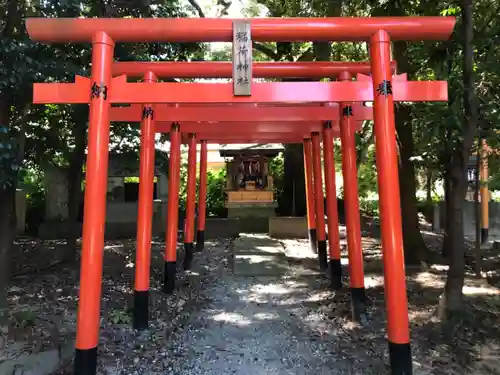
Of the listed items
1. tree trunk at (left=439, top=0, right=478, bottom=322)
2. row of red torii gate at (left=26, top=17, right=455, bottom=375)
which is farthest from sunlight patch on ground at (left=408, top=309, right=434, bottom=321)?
row of red torii gate at (left=26, top=17, right=455, bottom=375)

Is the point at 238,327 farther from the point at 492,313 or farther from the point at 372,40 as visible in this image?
the point at 372,40

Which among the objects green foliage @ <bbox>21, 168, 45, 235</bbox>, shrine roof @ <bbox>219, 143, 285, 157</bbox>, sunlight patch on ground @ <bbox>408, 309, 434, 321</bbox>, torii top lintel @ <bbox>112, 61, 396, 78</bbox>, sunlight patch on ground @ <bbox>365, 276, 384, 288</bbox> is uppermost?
torii top lintel @ <bbox>112, 61, 396, 78</bbox>

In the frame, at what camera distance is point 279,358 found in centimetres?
460

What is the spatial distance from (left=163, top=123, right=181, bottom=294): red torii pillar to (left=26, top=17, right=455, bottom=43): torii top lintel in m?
3.27

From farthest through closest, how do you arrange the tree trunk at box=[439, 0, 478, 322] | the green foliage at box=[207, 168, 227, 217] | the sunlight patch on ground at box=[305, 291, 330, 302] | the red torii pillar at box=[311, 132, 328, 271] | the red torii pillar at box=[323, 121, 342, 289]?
the green foliage at box=[207, 168, 227, 217] < the red torii pillar at box=[311, 132, 328, 271] < the red torii pillar at box=[323, 121, 342, 289] < the sunlight patch on ground at box=[305, 291, 330, 302] < the tree trunk at box=[439, 0, 478, 322]

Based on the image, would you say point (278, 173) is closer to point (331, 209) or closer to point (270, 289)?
point (270, 289)

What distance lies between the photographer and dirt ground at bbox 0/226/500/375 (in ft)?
14.4

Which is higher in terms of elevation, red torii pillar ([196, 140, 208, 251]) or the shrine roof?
the shrine roof

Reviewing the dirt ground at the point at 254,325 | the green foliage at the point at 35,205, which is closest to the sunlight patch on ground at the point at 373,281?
the dirt ground at the point at 254,325

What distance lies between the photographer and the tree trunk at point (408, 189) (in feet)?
27.6

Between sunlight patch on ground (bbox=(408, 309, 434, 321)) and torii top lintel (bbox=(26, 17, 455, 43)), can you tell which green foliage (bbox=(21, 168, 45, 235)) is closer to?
torii top lintel (bbox=(26, 17, 455, 43))

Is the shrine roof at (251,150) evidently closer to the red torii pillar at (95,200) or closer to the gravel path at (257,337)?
the gravel path at (257,337)

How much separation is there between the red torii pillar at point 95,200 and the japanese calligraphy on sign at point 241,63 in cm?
117

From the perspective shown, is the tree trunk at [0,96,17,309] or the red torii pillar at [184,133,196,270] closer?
the tree trunk at [0,96,17,309]
